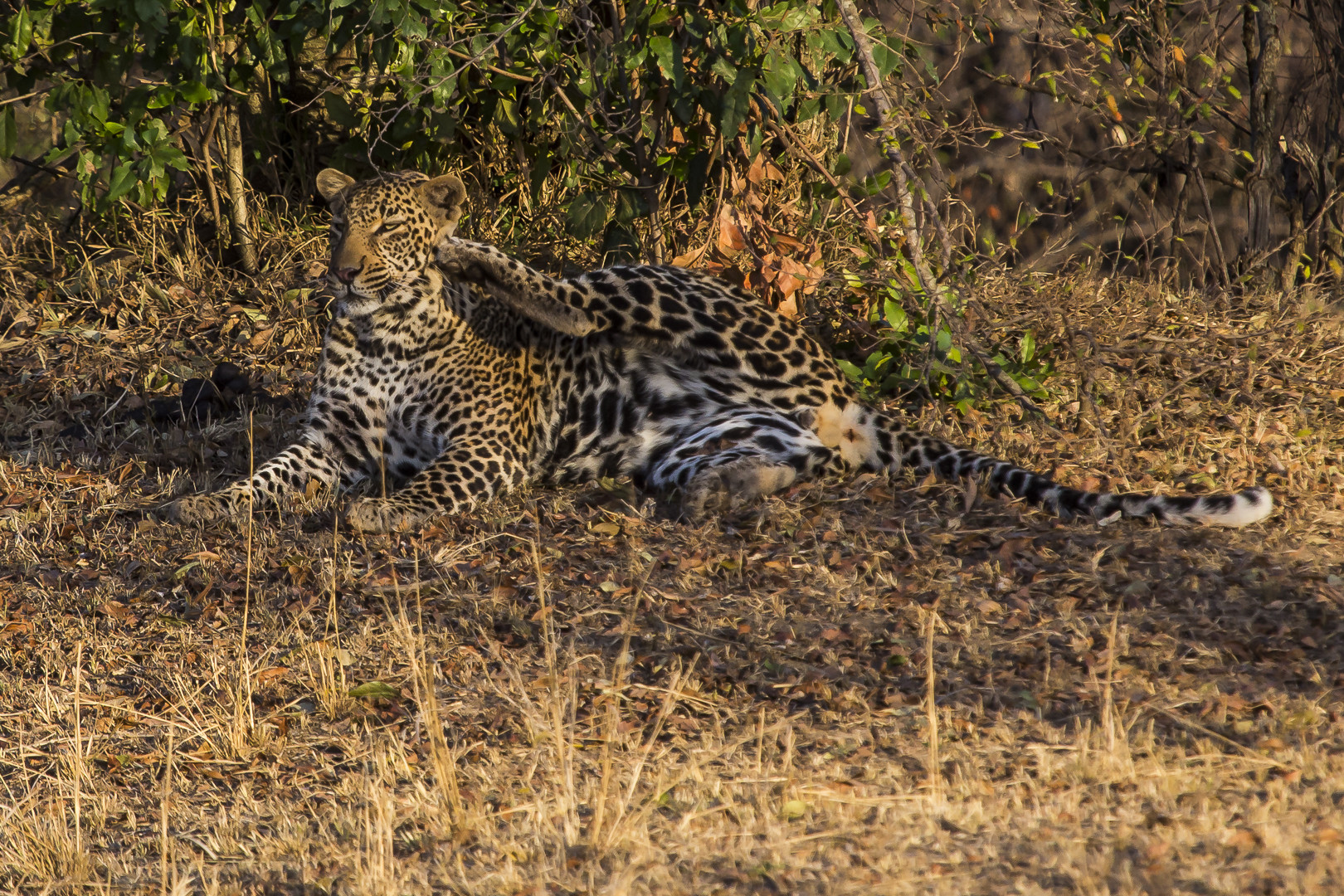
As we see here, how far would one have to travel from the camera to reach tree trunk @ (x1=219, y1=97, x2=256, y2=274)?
345 inches

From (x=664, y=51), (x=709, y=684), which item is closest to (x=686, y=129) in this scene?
(x=664, y=51)

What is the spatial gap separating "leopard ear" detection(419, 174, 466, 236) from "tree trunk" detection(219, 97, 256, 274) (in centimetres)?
280

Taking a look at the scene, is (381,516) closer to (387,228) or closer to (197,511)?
(197,511)

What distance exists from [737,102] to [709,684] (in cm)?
283

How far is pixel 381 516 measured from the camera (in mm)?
5695

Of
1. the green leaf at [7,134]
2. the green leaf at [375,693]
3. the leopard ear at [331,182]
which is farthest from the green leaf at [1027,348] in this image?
the green leaf at [7,134]

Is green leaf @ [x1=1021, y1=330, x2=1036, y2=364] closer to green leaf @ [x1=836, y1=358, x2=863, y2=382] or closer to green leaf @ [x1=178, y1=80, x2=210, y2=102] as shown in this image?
green leaf @ [x1=836, y1=358, x2=863, y2=382]

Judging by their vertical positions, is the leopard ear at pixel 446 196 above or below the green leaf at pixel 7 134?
above

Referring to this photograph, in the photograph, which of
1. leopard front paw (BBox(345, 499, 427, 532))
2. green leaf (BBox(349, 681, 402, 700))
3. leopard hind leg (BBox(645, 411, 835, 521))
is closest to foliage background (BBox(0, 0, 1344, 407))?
leopard hind leg (BBox(645, 411, 835, 521))

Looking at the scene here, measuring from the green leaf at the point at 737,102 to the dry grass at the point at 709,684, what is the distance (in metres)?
1.60

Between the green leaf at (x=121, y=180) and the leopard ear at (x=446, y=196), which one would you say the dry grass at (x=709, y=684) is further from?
the green leaf at (x=121, y=180)

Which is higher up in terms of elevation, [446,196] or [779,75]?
[779,75]

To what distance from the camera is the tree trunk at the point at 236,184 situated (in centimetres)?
877

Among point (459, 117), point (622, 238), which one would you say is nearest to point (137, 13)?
point (459, 117)
